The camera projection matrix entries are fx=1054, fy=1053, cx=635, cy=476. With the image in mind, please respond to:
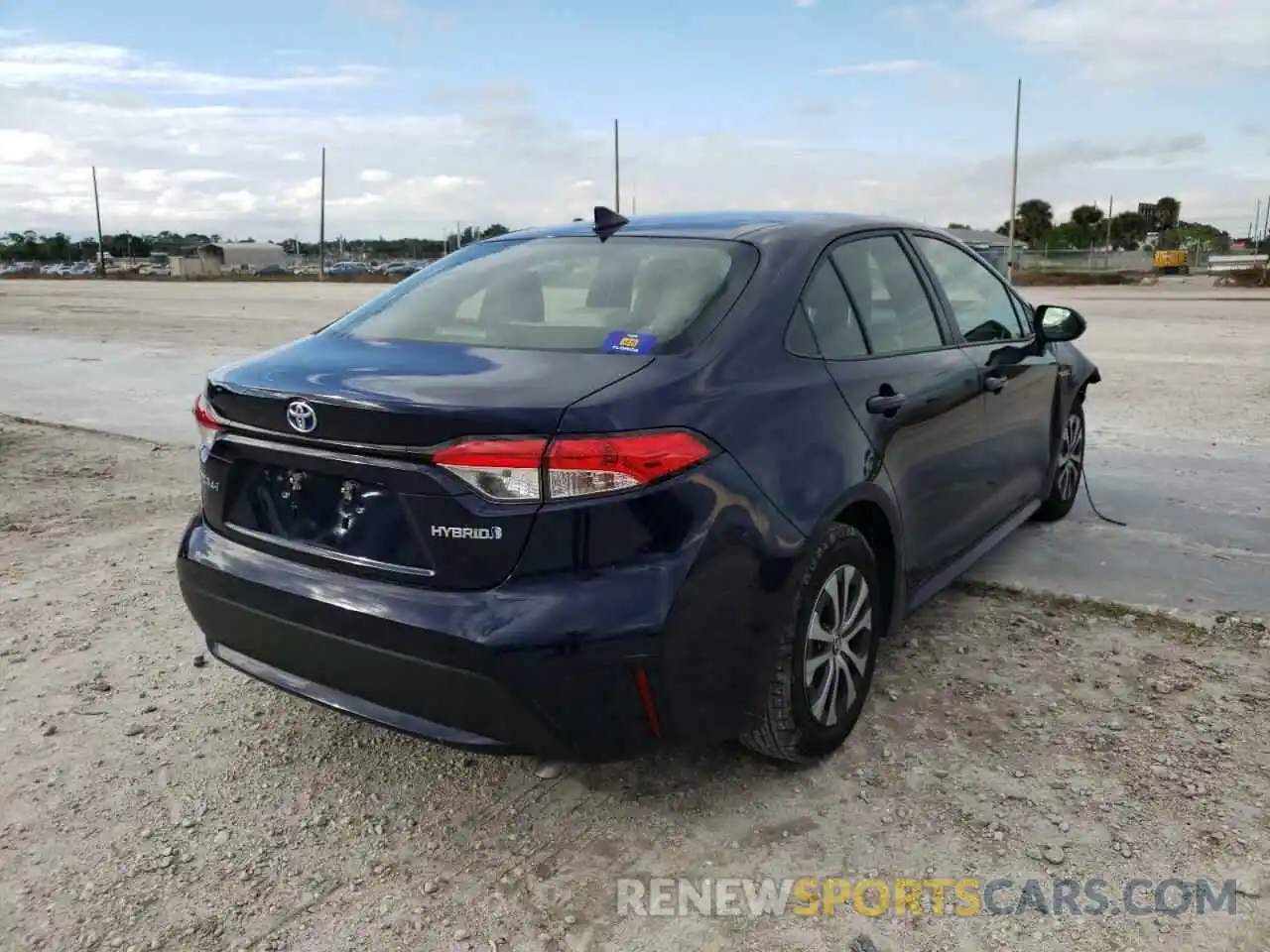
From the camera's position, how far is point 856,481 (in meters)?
2.97

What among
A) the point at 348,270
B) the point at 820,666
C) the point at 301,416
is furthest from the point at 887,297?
the point at 348,270

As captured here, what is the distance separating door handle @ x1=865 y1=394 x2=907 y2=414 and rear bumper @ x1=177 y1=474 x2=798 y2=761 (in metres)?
0.66

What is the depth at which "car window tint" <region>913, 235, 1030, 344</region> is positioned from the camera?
4016mm

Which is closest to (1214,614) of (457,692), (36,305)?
(457,692)

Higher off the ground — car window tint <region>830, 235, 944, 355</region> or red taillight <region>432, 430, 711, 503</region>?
car window tint <region>830, 235, 944, 355</region>

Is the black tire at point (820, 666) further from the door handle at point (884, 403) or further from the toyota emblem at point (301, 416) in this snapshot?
the toyota emblem at point (301, 416)

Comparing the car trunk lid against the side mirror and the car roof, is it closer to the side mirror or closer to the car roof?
the car roof

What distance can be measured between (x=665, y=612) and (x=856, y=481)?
2.80 ft

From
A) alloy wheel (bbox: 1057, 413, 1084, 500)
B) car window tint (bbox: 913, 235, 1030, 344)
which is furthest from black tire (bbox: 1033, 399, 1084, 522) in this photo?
car window tint (bbox: 913, 235, 1030, 344)

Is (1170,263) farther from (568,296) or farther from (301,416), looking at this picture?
(301,416)

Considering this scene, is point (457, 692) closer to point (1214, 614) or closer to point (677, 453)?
point (677, 453)

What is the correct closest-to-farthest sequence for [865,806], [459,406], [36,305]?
[459,406]
[865,806]
[36,305]

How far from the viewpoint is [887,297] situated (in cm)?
357

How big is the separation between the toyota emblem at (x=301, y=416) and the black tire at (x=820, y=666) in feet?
4.13
